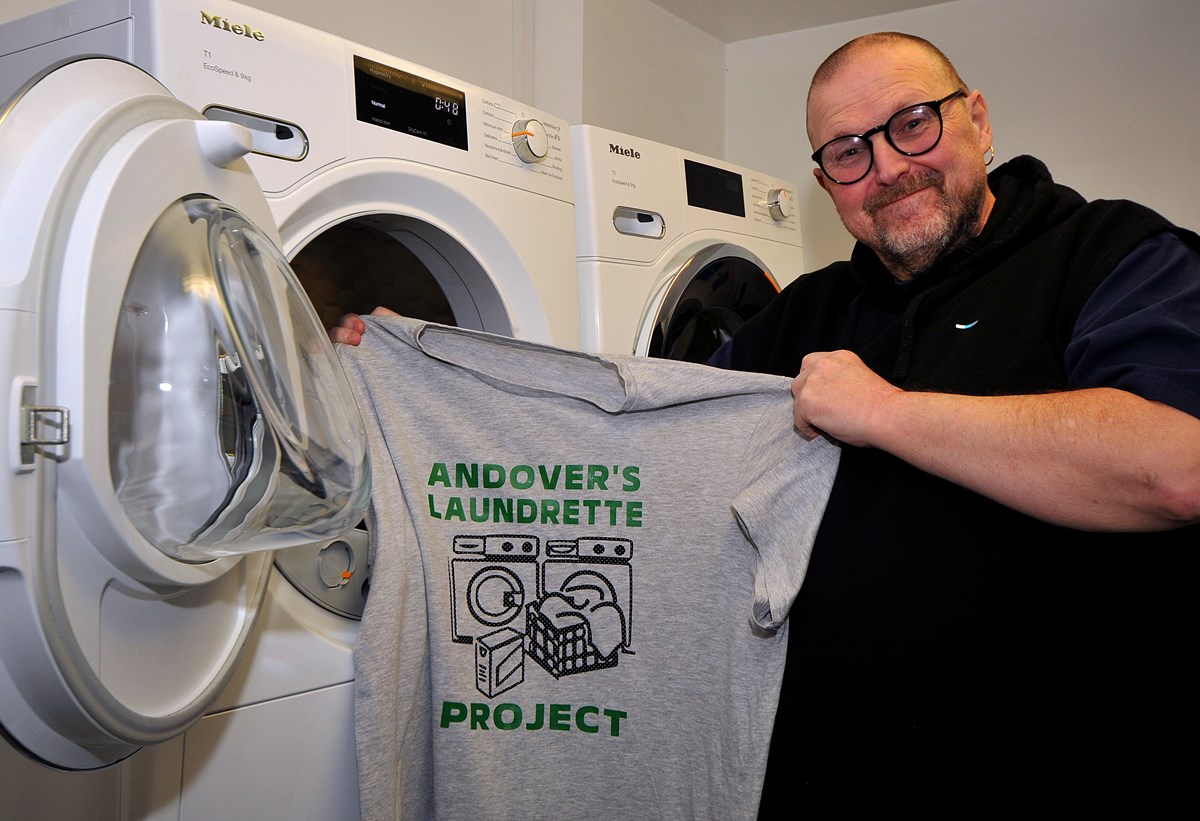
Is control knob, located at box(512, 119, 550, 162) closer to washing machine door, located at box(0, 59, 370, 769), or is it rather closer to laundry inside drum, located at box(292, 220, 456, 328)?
laundry inside drum, located at box(292, 220, 456, 328)

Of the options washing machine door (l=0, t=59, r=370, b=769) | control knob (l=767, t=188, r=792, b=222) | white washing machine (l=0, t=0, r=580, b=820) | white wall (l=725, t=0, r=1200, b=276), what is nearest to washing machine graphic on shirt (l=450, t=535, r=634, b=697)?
white washing machine (l=0, t=0, r=580, b=820)

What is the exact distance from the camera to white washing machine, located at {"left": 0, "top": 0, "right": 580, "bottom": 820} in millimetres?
580

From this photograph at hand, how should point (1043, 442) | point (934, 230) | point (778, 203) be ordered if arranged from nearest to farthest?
point (1043, 442), point (934, 230), point (778, 203)

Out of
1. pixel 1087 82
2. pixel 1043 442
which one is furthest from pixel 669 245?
pixel 1087 82

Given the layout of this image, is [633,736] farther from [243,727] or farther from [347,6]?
[347,6]

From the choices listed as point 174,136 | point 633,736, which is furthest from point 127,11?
point 633,736

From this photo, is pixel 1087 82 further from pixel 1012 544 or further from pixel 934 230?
pixel 1012 544

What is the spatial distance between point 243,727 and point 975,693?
731 millimetres

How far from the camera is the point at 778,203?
5.91 ft

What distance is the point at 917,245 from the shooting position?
121cm

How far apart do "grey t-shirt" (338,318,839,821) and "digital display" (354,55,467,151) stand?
24cm

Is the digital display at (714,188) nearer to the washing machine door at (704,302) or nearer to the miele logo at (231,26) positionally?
the washing machine door at (704,302)

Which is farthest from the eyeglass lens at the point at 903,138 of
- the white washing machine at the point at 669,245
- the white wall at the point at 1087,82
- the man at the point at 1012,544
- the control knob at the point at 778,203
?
the white wall at the point at 1087,82

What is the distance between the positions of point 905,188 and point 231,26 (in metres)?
0.82
